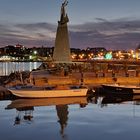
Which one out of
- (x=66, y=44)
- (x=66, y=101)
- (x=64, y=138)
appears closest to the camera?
(x=64, y=138)

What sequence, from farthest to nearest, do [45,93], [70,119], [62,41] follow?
1. [62,41]
2. [45,93]
3. [70,119]

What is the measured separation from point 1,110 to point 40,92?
244 inches

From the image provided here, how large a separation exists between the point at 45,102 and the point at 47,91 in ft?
5.82

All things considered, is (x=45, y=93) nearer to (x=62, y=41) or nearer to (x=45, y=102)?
(x=45, y=102)

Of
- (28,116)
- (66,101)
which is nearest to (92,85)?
(66,101)

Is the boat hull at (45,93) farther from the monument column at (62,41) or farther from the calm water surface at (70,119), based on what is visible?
the monument column at (62,41)

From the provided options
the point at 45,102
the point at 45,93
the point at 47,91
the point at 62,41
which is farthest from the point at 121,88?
the point at 62,41

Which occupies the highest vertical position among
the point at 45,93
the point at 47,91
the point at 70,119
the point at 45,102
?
the point at 47,91

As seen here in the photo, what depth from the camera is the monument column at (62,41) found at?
60.0 meters

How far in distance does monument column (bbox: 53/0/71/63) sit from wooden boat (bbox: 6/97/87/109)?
771 inches

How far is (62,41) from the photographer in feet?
200

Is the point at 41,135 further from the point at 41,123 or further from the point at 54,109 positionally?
the point at 54,109

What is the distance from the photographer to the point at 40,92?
4147 centimetres

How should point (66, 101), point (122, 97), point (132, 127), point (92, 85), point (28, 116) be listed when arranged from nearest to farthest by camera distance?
point (132, 127) → point (28, 116) → point (66, 101) → point (122, 97) → point (92, 85)
